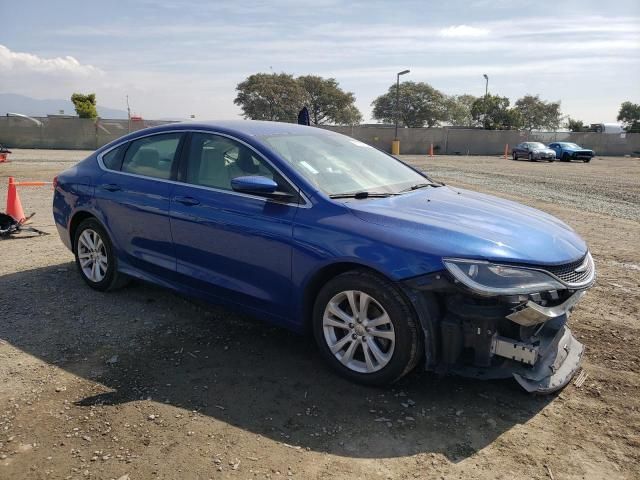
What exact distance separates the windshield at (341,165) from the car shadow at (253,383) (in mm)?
1292

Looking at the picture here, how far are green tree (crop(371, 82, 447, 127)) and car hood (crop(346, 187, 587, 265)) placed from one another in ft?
325

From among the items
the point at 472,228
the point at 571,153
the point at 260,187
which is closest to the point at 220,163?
the point at 260,187

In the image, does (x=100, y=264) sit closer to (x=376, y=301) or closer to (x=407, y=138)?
(x=376, y=301)

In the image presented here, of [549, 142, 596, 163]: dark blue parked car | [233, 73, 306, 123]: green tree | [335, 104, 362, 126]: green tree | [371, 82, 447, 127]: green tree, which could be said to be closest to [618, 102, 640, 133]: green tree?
[371, 82, 447, 127]: green tree

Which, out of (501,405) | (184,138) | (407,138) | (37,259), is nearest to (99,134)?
(407,138)

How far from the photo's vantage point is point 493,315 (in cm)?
299

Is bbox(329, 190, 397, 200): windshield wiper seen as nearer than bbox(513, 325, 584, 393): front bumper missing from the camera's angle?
No

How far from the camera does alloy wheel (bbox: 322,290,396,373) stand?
3.31m

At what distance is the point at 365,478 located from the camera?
2605 mm

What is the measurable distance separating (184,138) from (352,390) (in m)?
2.53

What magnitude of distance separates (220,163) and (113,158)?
152 centimetres

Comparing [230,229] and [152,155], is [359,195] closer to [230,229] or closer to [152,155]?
[230,229]

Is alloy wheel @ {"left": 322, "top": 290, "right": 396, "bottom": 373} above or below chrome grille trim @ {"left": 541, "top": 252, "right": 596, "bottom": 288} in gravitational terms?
below

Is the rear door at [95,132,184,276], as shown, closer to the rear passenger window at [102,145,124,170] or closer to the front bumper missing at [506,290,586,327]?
the rear passenger window at [102,145,124,170]
